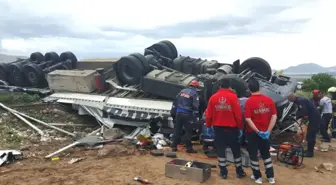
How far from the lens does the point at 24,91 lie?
11.7 m

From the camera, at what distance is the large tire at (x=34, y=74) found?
11906 mm

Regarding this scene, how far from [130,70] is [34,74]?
4141 mm

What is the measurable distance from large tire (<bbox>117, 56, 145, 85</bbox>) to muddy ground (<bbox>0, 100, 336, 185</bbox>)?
264cm

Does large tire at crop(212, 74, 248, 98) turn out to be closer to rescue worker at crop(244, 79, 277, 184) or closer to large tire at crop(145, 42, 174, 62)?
rescue worker at crop(244, 79, 277, 184)

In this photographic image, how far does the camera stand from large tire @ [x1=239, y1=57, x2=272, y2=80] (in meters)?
9.71

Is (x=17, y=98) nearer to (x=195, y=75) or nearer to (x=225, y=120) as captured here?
(x=195, y=75)

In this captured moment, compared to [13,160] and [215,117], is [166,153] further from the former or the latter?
[13,160]

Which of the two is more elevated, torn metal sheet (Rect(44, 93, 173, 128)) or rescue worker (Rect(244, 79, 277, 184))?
rescue worker (Rect(244, 79, 277, 184))

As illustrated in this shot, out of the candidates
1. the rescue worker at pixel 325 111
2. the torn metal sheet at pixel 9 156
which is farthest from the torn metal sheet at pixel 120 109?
the rescue worker at pixel 325 111

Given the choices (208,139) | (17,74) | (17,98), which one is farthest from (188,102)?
(17,74)

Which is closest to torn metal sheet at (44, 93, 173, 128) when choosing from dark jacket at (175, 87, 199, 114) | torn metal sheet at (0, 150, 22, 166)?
dark jacket at (175, 87, 199, 114)

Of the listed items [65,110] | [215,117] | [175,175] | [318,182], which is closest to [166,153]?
[175,175]

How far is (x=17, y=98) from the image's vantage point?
1064 cm

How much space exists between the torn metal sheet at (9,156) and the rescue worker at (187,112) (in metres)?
3.03
